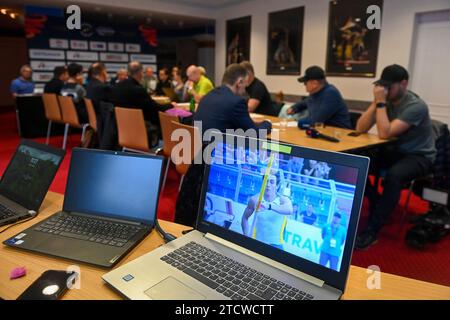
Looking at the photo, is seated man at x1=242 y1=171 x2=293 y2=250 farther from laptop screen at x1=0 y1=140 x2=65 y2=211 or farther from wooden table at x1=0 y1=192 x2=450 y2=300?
laptop screen at x1=0 y1=140 x2=65 y2=211

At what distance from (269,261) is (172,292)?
255mm

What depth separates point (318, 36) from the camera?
20.6 feet

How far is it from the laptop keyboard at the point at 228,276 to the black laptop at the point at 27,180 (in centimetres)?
62

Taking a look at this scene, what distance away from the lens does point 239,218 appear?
0.93m

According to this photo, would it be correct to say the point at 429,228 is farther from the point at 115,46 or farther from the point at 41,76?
the point at 115,46

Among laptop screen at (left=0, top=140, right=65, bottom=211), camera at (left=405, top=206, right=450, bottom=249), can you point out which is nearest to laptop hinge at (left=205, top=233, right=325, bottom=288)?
laptop screen at (left=0, top=140, right=65, bottom=211)

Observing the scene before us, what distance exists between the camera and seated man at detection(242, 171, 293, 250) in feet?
2.77

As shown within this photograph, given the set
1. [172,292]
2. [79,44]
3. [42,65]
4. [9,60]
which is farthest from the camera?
[9,60]

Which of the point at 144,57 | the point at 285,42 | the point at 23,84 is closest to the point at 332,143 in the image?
the point at 285,42

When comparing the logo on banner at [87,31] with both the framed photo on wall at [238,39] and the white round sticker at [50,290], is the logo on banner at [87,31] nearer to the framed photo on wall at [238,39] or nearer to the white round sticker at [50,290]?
the framed photo on wall at [238,39]

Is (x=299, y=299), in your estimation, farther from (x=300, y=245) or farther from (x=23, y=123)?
(x=23, y=123)

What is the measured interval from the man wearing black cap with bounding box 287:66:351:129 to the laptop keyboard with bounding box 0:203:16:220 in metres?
2.48
